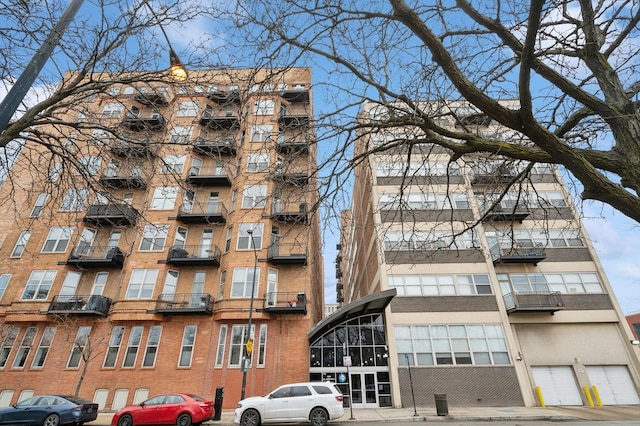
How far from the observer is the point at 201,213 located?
23.0 m

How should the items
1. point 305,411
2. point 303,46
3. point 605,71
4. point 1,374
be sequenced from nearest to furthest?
point 605,71 → point 303,46 → point 305,411 → point 1,374

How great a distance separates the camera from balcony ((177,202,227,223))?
22.5 m

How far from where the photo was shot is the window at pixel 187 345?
62.7ft

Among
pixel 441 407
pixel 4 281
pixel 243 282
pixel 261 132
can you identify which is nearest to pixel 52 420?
pixel 243 282

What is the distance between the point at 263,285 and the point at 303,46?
16.9 m

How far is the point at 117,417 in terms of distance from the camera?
1288 centimetres

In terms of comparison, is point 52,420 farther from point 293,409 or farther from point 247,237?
point 247,237

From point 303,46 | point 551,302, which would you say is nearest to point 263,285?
point 303,46

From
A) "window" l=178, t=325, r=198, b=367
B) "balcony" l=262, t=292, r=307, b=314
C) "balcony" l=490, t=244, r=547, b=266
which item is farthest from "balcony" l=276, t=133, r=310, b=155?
"balcony" l=490, t=244, r=547, b=266

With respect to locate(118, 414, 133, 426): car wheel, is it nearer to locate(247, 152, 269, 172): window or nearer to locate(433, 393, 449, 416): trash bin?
locate(247, 152, 269, 172): window

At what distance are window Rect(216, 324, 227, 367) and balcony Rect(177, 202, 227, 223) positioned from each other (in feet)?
23.5

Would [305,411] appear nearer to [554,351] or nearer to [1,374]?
[554,351]

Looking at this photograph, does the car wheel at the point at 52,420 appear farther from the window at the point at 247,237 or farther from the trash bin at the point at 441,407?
the trash bin at the point at 441,407

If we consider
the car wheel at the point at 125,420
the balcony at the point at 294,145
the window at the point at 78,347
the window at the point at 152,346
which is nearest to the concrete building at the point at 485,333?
the window at the point at 152,346
